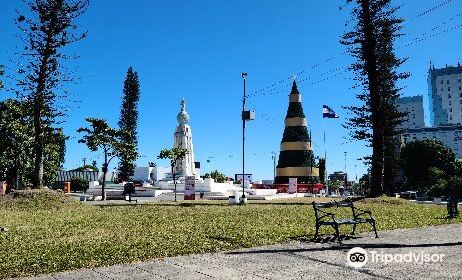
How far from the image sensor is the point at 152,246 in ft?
26.2

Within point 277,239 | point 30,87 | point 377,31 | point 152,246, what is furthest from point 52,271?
point 377,31

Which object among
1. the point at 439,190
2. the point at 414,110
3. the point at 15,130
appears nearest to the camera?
the point at 15,130

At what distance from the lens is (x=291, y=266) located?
6277 mm

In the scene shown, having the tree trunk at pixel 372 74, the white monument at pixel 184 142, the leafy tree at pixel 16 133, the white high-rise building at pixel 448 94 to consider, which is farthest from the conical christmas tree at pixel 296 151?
the white high-rise building at pixel 448 94

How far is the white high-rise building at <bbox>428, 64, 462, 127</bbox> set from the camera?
16562 centimetres

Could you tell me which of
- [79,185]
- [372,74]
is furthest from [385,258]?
[79,185]

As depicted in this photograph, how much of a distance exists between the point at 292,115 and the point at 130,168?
89.8ft

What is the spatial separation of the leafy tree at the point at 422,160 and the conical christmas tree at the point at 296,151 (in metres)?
17.4

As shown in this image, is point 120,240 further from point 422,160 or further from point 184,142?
point 422,160

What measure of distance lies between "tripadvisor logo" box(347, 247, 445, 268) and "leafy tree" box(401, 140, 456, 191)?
6382 cm

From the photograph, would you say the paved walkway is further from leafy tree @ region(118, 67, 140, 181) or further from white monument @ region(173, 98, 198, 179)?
leafy tree @ region(118, 67, 140, 181)

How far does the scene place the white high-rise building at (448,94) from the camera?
543 ft

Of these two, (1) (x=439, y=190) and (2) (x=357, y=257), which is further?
(1) (x=439, y=190)

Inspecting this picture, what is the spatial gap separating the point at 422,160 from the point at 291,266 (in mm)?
68646
